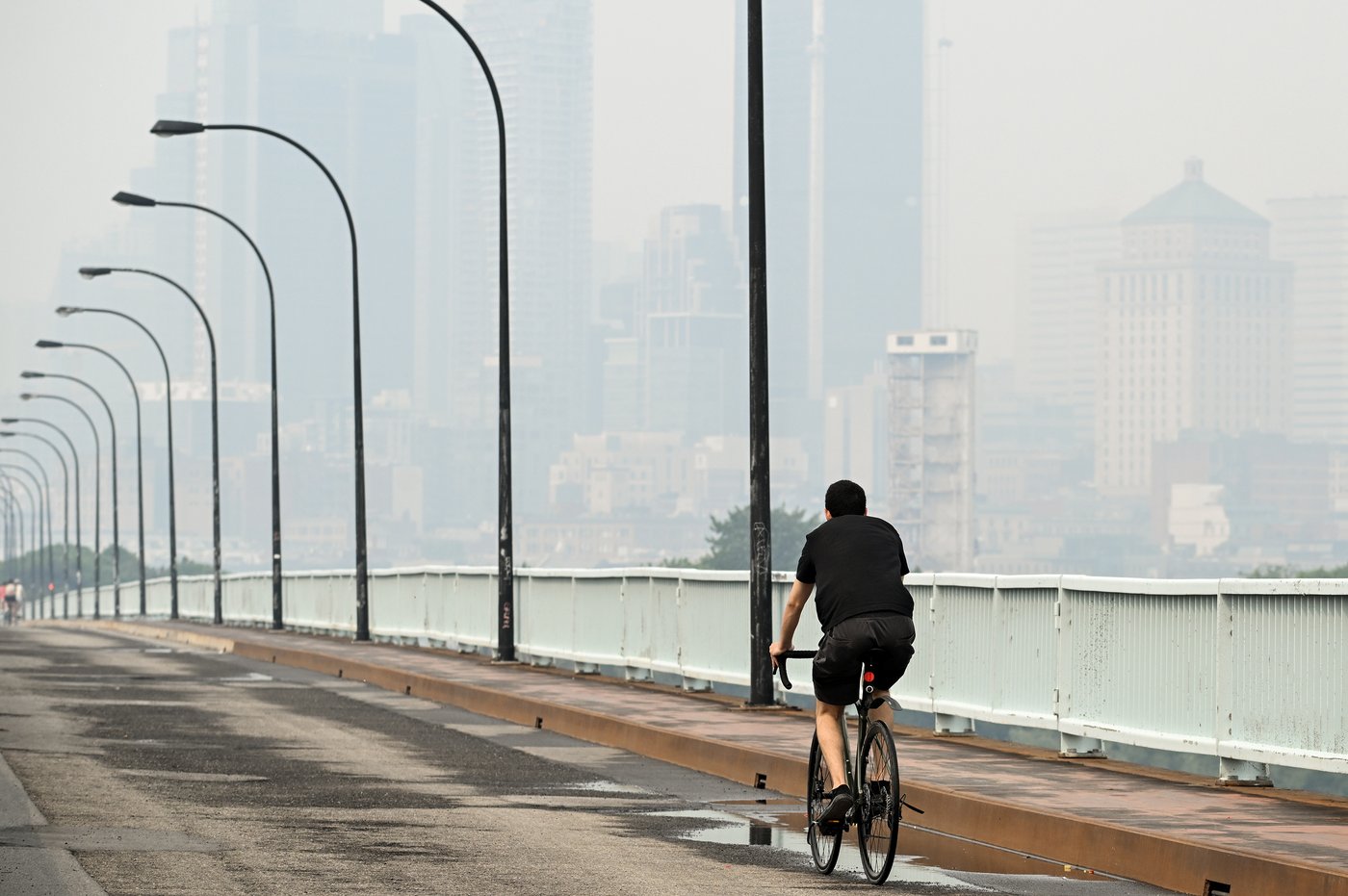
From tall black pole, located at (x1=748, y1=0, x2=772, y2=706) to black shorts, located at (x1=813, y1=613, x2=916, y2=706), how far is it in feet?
29.6

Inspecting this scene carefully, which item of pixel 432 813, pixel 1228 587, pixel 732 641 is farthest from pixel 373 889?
pixel 732 641

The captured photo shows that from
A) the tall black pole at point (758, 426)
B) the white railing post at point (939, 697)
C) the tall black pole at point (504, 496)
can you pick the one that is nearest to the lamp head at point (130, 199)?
the tall black pole at point (504, 496)

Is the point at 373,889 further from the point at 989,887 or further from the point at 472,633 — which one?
the point at 472,633

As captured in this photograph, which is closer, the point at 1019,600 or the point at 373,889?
the point at 373,889

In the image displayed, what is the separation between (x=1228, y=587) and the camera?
13195 millimetres

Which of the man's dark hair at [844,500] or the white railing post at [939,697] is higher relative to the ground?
the man's dark hair at [844,500]

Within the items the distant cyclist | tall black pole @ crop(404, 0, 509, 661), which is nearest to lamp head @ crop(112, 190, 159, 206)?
tall black pole @ crop(404, 0, 509, 661)

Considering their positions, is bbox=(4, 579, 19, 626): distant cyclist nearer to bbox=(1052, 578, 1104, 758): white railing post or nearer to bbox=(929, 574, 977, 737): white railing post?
bbox=(929, 574, 977, 737): white railing post

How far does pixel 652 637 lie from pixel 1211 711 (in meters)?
11.5

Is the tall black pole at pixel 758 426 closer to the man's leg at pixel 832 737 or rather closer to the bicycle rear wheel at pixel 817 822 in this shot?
the bicycle rear wheel at pixel 817 822

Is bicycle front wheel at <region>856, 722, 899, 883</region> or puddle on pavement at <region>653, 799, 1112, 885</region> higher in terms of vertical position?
bicycle front wheel at <region>856, 722, 899, 883</region>

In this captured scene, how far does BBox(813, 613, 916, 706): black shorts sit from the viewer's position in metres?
10.3

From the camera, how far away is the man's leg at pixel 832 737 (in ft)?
34.4

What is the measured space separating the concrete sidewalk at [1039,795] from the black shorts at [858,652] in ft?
5.34
